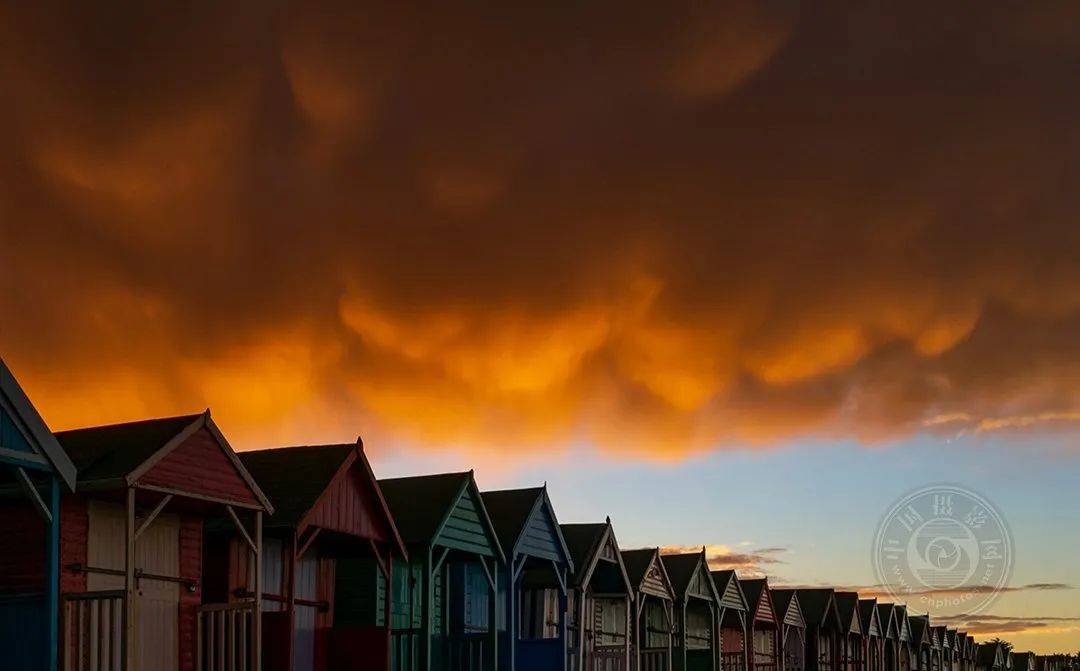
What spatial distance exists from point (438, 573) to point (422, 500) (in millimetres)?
4649

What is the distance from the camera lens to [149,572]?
26359 mm

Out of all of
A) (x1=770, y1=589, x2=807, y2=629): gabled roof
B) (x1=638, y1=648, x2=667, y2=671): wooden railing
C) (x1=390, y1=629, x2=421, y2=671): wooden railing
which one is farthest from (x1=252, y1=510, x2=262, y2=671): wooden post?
(x1=770, y1=589, x2=807, y2=629): gabled roof

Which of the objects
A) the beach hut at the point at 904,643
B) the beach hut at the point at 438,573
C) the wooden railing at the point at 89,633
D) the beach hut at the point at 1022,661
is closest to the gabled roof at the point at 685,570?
the beach hut at the point at 438,573

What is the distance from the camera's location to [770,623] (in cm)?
6550

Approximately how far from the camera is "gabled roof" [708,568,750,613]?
187 feet

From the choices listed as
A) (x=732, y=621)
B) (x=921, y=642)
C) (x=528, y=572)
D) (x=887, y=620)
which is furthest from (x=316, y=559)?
(x=921, y=642)

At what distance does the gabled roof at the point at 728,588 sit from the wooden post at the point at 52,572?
38.2m

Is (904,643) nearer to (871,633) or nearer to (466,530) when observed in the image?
(871,633)

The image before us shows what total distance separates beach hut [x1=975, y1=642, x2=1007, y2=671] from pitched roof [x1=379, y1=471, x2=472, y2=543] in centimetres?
10409

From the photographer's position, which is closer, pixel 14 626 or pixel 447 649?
pixel 14 626

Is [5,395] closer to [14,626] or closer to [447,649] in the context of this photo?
[14,626]

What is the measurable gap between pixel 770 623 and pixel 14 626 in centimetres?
4852

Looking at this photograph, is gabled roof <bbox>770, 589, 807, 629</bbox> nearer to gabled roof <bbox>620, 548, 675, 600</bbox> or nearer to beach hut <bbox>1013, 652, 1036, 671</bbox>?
gabled roof <bbox>620, 548, 675, 600</bbox>

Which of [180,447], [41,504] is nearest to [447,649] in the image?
[180,447]
